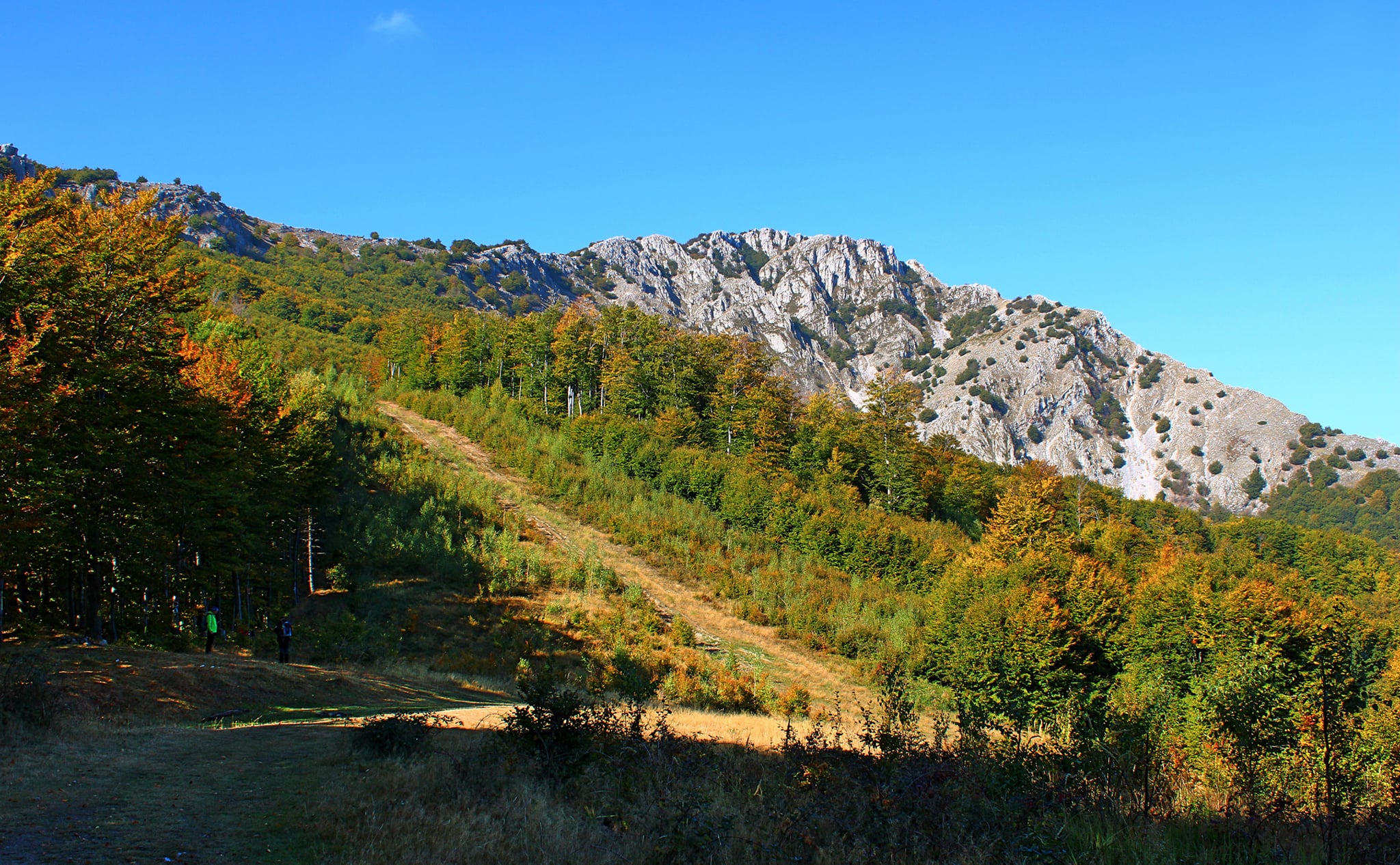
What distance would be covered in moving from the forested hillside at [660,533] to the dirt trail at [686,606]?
1.49 metres

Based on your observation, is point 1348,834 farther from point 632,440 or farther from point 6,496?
point 632,440

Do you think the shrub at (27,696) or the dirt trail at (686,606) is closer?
the shrub at (27,696)

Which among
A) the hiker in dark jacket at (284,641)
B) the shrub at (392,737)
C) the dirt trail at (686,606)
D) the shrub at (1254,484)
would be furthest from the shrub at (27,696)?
the shrub at (1254,484)

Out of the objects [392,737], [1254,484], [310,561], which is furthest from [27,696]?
[1254,484]

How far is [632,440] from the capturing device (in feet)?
202

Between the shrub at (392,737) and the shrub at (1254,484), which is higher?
the shrub at (392,737)

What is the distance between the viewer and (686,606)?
40.4 meters

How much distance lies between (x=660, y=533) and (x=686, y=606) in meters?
9.39

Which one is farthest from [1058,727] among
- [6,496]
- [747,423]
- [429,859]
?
[747,423]

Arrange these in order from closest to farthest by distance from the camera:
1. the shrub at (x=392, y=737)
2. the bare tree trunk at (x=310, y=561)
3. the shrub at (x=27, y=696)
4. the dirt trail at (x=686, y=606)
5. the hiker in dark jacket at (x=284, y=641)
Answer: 1. the shrub at (x=392, y=737)
2. the shrub at (x=27, y=696)
3. the hiker in dark jacket at (x=284, y=641)
4. the dirt trail at (x=686, y=606)
5. the bare tree trunk at (x=310, y=561)

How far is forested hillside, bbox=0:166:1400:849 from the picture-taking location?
9484 millimetres

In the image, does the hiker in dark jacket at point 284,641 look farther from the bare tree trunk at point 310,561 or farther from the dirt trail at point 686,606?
the dirt trail at point 686,606

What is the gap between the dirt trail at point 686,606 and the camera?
33969mm

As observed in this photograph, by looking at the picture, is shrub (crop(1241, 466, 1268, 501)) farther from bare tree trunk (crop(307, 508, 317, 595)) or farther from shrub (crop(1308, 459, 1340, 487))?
bare tree trunk (crop(307, 508, 317, 595))
